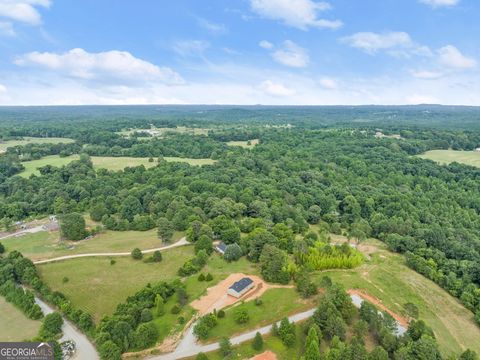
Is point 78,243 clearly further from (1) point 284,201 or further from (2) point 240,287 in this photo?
(1) point 284,201

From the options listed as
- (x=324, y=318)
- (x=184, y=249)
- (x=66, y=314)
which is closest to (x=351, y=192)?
(x=184, y=249)

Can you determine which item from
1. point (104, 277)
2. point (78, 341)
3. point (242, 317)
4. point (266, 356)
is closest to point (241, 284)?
point (242, 317)

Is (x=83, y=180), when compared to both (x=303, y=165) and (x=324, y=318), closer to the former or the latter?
(x=303, y=165)

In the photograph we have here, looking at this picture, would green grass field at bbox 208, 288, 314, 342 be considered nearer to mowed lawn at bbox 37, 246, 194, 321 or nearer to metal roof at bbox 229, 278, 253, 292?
metal roof at bbox 229, 278, 253, 292

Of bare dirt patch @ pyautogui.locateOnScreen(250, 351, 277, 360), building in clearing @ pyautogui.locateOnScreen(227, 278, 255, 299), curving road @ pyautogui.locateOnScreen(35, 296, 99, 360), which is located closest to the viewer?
bare dirt patch @ pyautogui.locateOnScreen(250, 351, 277, 360)

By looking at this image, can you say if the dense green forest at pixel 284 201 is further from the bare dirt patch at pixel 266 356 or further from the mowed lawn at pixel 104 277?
the bare dirt patch at pixel 266 356

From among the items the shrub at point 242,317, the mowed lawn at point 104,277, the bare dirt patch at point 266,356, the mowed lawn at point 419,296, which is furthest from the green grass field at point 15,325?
the mowed lawn at point 419,296

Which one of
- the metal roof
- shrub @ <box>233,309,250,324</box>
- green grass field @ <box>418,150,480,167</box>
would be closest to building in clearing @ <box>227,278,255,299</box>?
the metal roof

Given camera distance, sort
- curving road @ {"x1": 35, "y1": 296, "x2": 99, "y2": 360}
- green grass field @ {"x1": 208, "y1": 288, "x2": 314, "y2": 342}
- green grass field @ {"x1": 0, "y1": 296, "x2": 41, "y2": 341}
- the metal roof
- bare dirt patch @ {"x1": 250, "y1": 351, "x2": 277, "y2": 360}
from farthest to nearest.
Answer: the metal roof → green grass field @ {"x1": 0, "y1": 296, "x2": 41, "y2": 341} → green grass field @ {"x1": 208, "y1": 288, "x2": 314, "y2": 342} → curving road @ {"x1": 35, "y1": 296, "x2": 99, "y2": 360} → bare dirt patch @ {"x1": 250, "y1": 351, "x2": 277, "y2": 360}
